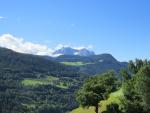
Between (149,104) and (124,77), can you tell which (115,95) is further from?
(149,104)

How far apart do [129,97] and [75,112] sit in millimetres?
32765

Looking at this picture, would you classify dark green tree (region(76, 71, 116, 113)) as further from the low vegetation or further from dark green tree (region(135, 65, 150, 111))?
dark green tree (region(135, 65, 150, 111))

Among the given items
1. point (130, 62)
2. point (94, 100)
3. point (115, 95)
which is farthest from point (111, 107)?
point (115, 95)

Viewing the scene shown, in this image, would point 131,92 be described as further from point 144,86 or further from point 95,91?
point 95,91

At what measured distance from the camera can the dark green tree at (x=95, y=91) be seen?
98062 millimetres

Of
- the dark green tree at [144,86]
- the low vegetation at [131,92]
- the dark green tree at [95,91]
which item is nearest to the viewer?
the dark green tree at [144,86]

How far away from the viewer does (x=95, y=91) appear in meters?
99.6

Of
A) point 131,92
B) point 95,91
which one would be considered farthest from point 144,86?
point 95,91

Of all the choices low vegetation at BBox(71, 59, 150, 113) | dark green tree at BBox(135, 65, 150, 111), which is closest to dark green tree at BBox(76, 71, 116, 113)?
low vegetation at BBox(71, 59, 150, 113)

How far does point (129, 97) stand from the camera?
94250mm

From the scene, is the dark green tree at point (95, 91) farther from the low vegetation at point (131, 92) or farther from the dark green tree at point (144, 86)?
the dark green tree at point (144, 86)

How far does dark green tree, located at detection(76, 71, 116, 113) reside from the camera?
98.1 m

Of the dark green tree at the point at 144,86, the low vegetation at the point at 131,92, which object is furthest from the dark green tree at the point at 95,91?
the dark green tree at the point at 144,86

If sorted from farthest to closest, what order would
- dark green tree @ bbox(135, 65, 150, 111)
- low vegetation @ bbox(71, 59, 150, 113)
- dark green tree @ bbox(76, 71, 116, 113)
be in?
dark green tree @ bbox(76, 71, 116, 113), low vegetation @ bbox(71, 59, 150, 113), dark green tree @ bbox(135, 65, 150, 111)
